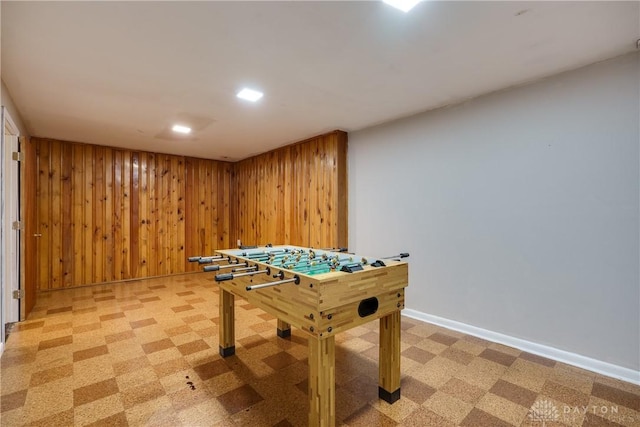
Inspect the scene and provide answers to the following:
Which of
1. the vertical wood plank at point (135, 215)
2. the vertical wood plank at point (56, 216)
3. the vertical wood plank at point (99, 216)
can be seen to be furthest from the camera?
the vertical wood plank at point (135, 215)

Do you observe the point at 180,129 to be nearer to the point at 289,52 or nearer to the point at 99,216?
the point at 99,216

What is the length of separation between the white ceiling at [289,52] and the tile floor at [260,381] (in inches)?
92.4

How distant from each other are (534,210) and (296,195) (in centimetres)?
315

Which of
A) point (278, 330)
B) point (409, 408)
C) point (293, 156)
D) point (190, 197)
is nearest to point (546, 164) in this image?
point (409, 408)

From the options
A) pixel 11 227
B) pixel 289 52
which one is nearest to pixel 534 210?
pixel 289 52

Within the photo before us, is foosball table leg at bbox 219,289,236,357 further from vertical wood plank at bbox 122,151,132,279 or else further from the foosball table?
vertical wood plank at bbox 122,151,132,279

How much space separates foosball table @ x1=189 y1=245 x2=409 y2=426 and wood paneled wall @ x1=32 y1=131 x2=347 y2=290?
2.10 m

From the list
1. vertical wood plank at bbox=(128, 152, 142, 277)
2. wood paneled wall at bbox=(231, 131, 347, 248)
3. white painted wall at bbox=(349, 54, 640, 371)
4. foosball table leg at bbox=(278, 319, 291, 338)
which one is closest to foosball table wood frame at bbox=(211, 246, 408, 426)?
foosball table leg at bbox=(278, 319, 291, 338)

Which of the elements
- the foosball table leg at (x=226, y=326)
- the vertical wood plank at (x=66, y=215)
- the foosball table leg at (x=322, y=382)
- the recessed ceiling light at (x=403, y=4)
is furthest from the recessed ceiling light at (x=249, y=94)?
the vertical wood plank at (x=66, y=215)

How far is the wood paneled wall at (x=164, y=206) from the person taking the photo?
4363 mm

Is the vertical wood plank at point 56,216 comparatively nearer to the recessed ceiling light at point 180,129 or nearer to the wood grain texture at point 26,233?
the wood grain texture at point 26,233

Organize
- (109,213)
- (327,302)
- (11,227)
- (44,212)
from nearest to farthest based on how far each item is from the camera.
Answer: (327,302)
(11,227)
(44,212)
(109,213)

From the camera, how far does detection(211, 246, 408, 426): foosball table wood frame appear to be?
154 centimetres

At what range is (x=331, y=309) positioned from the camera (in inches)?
61.3
